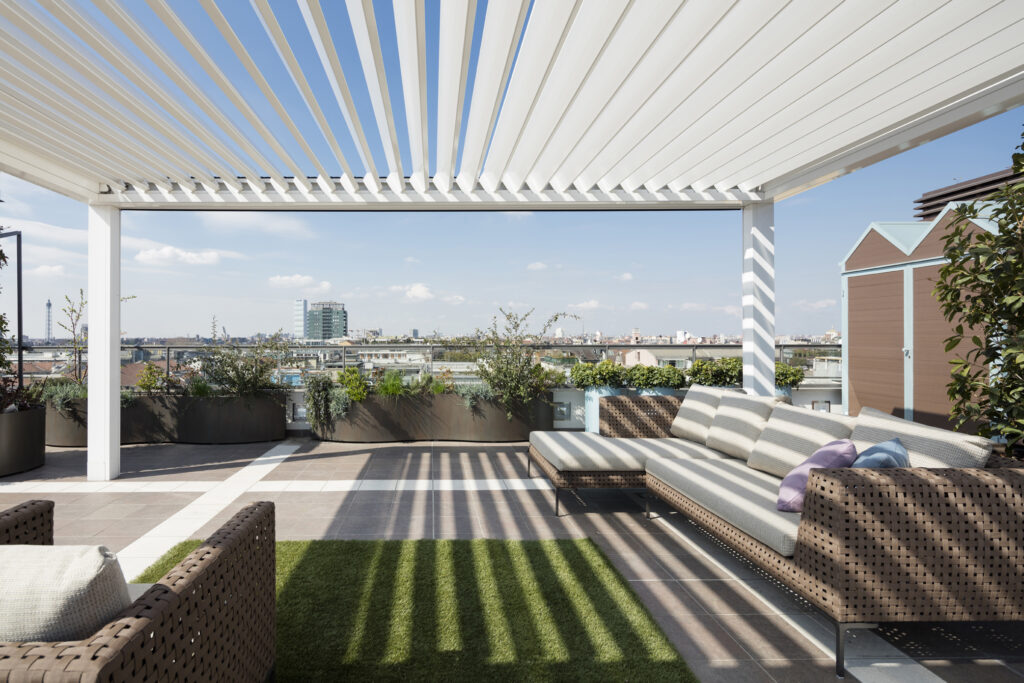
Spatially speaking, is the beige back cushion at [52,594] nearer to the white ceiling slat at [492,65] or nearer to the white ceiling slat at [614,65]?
the white ceiling slat at [492,65]

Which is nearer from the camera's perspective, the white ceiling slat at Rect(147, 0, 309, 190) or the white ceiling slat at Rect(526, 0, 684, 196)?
the white ceiling slat at Rect(147, 0, 309, 190)

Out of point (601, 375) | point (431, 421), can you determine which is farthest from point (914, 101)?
point (431, 421)

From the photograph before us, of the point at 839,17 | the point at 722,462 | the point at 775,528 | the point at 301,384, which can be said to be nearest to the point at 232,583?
the point at 775,528

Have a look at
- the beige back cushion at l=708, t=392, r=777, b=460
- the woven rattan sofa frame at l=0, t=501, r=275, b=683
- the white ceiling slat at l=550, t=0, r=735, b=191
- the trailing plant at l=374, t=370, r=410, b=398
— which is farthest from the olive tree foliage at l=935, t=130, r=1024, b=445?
the trailing plant at l=374, t=370, r=410, b=398

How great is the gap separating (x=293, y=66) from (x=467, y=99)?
108 centimetres

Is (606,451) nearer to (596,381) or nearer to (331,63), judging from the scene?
(596,381)

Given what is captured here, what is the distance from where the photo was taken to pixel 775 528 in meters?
2.25

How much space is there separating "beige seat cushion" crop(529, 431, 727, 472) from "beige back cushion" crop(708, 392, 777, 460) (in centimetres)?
12

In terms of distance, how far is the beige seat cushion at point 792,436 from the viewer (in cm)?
293

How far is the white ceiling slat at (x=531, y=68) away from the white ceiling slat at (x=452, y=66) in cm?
28

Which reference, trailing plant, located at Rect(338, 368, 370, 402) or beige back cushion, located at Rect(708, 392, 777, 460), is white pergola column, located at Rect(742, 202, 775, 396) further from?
trailing plant, located at Rect(338, 368, 370, 402)

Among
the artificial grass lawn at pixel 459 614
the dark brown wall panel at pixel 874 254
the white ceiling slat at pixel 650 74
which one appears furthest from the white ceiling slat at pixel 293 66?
the dark brown wall panel at pixel 874 254

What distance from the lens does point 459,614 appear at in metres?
2.33

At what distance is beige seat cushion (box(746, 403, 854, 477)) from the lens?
2930mm
